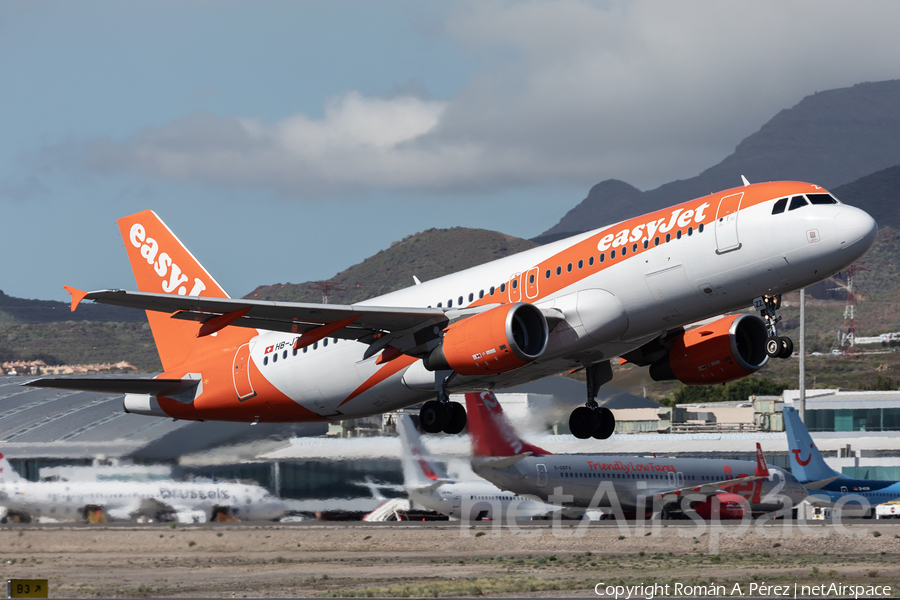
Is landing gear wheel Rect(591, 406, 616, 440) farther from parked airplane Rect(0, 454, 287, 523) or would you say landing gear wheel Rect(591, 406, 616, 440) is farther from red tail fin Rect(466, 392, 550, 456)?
parked airplane Rect(0, 454, 287, 523)

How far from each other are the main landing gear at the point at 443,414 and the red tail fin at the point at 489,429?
19260mm

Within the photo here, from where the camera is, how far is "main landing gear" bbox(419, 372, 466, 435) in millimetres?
30203

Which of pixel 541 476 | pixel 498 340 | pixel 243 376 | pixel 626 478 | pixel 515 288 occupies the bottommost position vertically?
pixel 626 478

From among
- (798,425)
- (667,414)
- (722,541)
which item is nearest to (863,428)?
(667,414)

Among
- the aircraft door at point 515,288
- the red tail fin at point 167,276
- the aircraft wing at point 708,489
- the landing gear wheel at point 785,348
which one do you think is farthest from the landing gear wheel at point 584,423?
the aircraft wing at point 708,489

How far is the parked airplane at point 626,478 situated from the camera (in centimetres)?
5462

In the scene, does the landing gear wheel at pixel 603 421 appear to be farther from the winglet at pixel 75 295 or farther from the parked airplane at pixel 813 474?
the parked airplane at pixel 813 474

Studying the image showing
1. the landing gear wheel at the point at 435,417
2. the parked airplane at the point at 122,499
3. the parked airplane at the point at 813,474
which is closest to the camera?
the landing gear wheel at the point at 435,417

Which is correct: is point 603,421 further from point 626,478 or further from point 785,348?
point 626,478

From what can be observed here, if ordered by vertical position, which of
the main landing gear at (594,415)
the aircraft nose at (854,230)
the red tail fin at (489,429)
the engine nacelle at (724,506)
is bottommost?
the engine nacelle at (724,506)

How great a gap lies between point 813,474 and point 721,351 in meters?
38.5

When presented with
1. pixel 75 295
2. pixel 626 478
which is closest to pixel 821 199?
pixel 75 295

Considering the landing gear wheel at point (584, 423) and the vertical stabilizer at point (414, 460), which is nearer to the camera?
the landing gear wheel at point (584, 423)

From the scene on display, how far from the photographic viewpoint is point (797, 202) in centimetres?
2581
